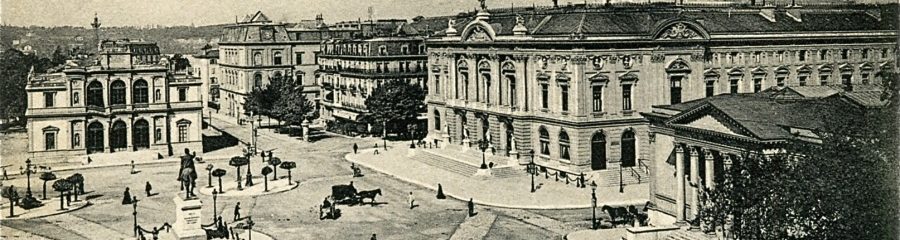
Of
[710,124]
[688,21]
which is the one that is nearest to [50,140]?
[688,21]

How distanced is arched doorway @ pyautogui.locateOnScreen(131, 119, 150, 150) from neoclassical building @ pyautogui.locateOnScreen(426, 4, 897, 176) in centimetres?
2501

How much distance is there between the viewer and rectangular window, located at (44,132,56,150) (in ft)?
236

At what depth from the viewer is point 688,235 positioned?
39.6 m

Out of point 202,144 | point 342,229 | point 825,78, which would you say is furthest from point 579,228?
point 202,144

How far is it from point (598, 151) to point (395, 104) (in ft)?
93.8

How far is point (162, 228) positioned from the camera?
139 ft

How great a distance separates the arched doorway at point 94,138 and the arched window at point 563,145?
36603 mm

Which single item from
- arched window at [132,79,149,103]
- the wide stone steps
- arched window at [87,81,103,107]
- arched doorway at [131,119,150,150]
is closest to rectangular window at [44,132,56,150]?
arched window at [87,81,103,107]

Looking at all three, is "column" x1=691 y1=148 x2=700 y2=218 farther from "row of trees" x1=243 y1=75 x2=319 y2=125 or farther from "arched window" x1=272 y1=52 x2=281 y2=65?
"arched window" x1=272 y1=52 x2=281 y2=65

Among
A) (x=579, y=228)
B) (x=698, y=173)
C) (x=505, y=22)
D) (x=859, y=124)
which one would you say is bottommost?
(x=579, y=228)

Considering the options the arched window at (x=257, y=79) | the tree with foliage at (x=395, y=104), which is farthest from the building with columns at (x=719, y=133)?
the arched window at (x=257, y=79)

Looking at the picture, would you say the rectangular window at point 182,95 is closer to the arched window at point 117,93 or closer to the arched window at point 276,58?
the arched window at point 117,93

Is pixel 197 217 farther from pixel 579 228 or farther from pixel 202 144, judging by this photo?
pixel 202 144

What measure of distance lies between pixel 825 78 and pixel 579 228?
108ft
